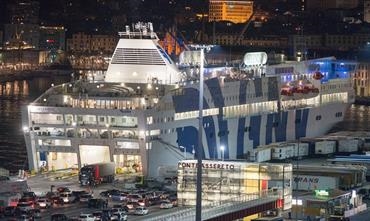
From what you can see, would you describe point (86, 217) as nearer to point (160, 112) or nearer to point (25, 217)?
point (25, 217)

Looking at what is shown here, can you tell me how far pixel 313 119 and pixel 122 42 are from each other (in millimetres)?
5367

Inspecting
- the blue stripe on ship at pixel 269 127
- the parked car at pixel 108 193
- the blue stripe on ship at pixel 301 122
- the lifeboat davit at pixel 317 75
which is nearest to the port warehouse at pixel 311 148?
the blue stripe on ship at pixel 269 127

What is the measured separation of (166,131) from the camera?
22.1m

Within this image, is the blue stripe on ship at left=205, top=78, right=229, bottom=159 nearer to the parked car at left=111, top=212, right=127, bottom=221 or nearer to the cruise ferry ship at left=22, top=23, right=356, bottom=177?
the cruise ferry ship at left=22, top=23, right=356, bottom=177

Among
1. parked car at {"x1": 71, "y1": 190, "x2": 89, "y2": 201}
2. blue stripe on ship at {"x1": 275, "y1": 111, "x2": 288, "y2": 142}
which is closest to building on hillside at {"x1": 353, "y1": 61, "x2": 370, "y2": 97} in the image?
blue stripe on ship at {"x1": 275, "y1": 111, "x2": 288, "y2": 142}

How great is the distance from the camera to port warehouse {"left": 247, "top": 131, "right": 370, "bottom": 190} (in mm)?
20203

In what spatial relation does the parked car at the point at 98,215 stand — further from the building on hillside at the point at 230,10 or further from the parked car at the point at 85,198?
the building on hillside at the point at 230,10

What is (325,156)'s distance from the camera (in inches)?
983

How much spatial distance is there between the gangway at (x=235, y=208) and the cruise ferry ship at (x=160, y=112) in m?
3.72

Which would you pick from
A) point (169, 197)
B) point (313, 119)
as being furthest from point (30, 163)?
point (313, 119)

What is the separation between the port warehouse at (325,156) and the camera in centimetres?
2020

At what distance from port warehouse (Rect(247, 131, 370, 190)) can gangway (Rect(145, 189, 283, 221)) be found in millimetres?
2778

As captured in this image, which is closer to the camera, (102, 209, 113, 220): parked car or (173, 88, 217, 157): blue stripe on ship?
(102, 209, 113, 220): parked car

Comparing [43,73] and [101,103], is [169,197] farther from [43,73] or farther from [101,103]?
[43,73]
